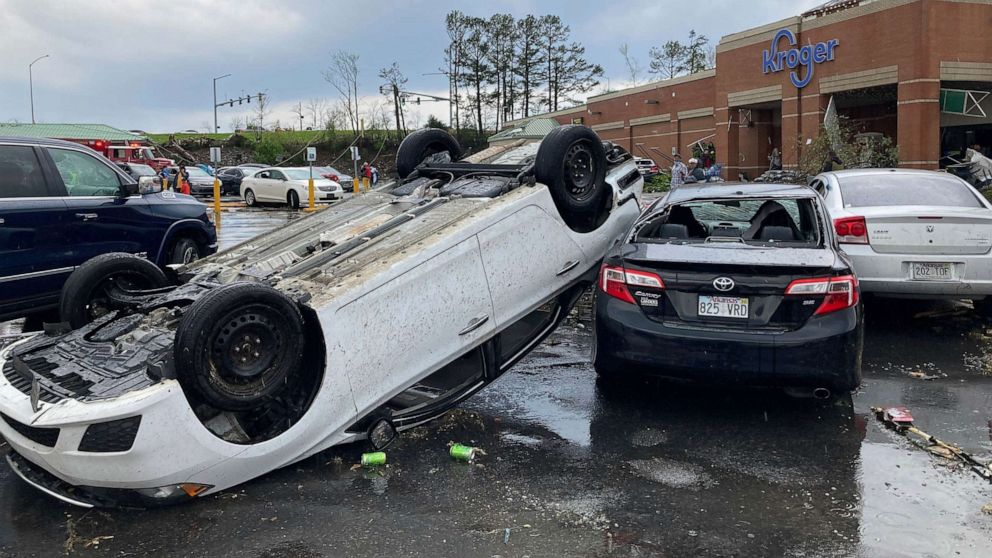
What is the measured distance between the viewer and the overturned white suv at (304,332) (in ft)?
11.8

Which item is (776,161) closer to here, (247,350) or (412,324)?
(412,324)

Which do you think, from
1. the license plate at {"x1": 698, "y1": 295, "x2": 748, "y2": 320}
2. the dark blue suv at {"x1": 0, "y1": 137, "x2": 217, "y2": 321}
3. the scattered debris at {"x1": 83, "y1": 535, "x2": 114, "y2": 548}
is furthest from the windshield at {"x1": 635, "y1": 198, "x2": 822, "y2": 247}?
the dark blue suv at {"x1": 0, "y1": 137, "x2": 217, "y2": 321}

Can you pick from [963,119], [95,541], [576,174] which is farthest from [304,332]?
[963,119]

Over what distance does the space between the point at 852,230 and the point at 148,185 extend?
6.57 meters

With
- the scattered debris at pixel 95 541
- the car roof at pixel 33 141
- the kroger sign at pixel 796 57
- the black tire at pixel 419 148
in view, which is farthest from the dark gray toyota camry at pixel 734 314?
the kroger sign at pixel 796 57

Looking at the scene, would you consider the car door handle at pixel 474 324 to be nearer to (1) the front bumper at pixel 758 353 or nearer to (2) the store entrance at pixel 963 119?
(1) the front bumper at pixel 758 353

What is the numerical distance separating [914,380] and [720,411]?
177 centimetres

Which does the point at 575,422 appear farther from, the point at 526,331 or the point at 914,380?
the point at 914,380

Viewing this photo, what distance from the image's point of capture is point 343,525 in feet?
11.8

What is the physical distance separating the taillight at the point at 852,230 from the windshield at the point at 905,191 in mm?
382

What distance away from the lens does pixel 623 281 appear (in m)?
4.89

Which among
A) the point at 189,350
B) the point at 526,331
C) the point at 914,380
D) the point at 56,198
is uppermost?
the point at 56,198

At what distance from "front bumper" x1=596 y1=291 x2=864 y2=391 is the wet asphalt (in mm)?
393

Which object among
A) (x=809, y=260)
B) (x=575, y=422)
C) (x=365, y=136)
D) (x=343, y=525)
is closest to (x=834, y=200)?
(x=809, y=260)
